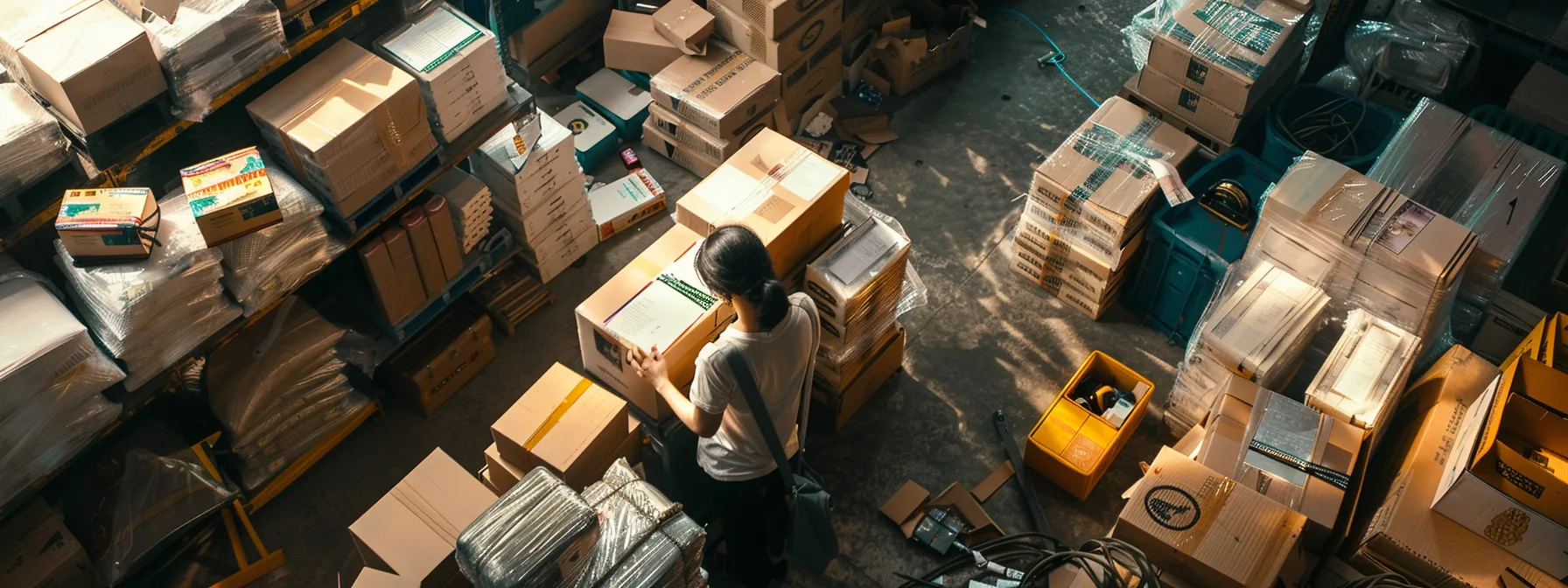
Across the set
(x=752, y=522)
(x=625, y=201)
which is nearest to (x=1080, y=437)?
(x=752, y=522)

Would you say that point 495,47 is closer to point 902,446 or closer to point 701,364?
point 701,364

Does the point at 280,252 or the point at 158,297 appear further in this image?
the point at 280,252

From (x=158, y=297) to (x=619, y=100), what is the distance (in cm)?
349

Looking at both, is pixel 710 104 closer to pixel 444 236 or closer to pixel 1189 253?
pixel 444 236

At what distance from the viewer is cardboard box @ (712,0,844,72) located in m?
6.97

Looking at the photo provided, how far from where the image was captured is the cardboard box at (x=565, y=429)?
4797mm

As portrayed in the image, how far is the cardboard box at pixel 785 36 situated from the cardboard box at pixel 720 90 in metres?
0.07

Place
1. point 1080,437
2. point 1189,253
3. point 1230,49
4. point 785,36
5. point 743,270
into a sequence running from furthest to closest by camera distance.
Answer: point 785,36 < point 1230,49 < point 1189,253 < point 1080,437 < point 743,270

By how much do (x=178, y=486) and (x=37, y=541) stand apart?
1.85 ft

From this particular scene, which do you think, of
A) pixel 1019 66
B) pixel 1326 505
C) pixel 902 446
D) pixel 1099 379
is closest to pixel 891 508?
pixel 902 446

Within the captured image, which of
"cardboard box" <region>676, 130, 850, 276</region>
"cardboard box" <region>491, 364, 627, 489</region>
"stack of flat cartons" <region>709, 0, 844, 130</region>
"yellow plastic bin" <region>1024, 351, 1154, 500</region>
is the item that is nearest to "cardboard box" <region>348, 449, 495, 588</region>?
"cardboard box" <region>491, 364, 627, 489</region>

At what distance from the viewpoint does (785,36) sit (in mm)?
6938

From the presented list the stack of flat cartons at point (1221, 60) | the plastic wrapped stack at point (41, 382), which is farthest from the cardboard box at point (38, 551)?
the stack of flat cartons at point (1221, 60)

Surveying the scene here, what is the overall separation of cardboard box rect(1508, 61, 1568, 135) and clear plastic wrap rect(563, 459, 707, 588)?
535 cm
